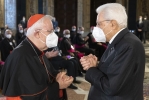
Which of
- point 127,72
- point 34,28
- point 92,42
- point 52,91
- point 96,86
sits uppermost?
point 34,28

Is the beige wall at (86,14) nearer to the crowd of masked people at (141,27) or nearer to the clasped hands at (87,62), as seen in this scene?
the crowd of masked people at (141,27)

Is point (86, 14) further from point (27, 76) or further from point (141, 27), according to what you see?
point (27, 76)

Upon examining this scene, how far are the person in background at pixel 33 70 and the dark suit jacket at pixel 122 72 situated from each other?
1.73 feet

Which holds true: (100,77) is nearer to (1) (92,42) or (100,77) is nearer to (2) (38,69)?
(2) (38,69)

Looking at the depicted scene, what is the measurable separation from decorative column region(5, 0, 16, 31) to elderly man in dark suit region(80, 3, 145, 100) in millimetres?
16171

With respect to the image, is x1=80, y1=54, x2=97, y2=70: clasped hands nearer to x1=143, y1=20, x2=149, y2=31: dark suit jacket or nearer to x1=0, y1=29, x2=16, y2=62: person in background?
x1=0, y1=29, x2=16, y2=62: person in background

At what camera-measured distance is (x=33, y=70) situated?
9.06ft

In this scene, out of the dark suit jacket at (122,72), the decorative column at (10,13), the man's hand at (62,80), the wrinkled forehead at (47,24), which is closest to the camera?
the dark suit jacket at (122,72)

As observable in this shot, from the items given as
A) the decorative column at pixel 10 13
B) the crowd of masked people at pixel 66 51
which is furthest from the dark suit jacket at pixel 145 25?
the decorative column at pixel 10 13

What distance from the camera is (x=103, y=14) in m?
2.57

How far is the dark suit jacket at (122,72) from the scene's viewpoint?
233 cm

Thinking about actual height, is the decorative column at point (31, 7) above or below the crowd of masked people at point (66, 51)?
above

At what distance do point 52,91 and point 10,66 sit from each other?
510 millimetres

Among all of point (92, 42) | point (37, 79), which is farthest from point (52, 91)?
point (92, 42)
